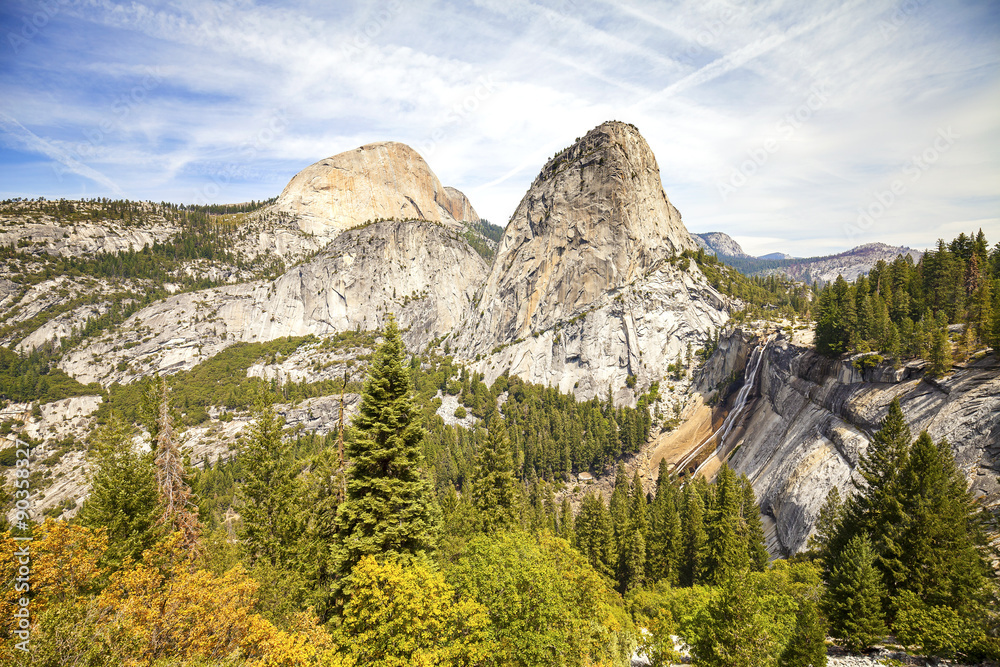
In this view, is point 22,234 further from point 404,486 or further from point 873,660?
point 873,660

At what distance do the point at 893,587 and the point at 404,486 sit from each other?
27240mm

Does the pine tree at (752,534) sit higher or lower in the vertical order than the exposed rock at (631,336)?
lower

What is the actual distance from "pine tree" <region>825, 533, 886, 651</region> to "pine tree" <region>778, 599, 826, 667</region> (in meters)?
2.41

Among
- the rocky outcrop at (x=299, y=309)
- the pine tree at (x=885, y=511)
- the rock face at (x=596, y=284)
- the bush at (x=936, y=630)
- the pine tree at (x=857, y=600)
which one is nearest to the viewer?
the bush at (x=936, y=630)

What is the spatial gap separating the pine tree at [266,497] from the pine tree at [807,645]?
85.4 feet

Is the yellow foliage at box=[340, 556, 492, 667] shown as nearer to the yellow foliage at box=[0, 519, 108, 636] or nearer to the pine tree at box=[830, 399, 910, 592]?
the yellow foliage at box=[0, 519, 108, 636]

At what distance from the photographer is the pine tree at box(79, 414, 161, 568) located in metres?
21.4

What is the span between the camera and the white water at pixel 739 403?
87125 mm

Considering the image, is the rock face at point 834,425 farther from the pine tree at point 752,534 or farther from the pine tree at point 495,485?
the pine tree at point 495,485

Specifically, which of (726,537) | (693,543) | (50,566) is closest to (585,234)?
(693,543)

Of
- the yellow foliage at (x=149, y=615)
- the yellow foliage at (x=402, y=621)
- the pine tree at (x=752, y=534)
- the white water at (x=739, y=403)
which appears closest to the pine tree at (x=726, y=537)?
the pine tree at (x=752, y=534)

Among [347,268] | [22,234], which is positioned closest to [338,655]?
[347,268]

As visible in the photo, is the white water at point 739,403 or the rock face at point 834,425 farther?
the white water at point 739,403

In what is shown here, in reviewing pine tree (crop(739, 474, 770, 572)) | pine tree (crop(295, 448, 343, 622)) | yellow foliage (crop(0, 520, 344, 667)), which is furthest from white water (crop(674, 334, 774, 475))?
yellow foliage (crop(0, 520, 344, 667))
